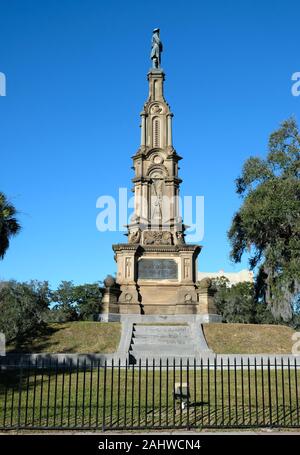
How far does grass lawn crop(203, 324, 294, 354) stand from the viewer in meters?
21.8

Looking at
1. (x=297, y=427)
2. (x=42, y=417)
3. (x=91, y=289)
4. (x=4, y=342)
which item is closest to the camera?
(x=297, y=427)

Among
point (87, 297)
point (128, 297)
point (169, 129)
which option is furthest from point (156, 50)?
point (87, 297)

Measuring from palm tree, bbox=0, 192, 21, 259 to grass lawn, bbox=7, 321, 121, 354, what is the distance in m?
4.28

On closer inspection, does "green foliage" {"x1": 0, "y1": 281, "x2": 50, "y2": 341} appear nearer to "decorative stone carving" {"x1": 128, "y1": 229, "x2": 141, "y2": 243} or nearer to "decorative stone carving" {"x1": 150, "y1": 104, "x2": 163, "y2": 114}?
"decorative stone carving" {"x1": 128, "y1": 229, "x2": 141, "y2": 243}

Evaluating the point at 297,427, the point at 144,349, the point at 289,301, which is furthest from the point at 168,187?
the point at 297,427

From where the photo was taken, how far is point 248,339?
23.2 m

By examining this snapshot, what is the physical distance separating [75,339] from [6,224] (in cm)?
611

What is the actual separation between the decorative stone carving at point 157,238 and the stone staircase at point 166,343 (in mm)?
A: 6924

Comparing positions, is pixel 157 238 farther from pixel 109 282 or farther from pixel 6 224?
pixel 6 224

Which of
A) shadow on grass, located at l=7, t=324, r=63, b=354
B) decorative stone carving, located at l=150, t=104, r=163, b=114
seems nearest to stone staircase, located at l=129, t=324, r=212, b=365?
shadow on grass, located at l=7, t=324, r=63, b=354

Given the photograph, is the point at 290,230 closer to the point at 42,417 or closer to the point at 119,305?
the point at 119,305

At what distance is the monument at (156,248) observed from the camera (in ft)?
95.9

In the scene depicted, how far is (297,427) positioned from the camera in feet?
30.1

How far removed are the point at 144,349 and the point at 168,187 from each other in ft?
45.8
